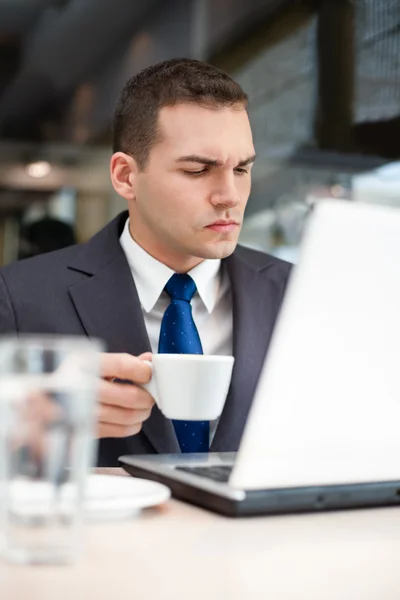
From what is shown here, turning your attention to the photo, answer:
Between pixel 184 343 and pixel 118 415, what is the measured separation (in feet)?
1.98

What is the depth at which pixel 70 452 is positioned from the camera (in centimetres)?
65

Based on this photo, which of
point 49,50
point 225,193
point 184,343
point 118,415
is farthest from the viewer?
point 49,50

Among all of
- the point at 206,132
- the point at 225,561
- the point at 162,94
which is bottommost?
the point at 225,561

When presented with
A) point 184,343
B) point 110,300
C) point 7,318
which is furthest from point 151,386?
point 7,318

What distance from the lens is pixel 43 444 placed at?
636 millimetres

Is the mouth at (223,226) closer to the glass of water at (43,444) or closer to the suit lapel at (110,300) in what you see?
the suit lapel at (110,300)

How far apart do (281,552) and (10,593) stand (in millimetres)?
233

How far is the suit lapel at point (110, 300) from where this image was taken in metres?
1.72

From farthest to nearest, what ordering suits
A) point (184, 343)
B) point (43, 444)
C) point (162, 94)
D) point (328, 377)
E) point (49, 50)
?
point (49, 50) → point (162, 94) → point (184, 343) → point (328, 377) → point (43, 444)

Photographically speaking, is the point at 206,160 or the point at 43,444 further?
the point at 206,160

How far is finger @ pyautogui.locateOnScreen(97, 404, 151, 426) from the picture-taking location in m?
1.06

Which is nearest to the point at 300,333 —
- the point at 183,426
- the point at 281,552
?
the point at 281,552

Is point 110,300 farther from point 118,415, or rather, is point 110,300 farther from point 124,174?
point 118,415

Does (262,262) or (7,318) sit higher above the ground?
(262,262)
